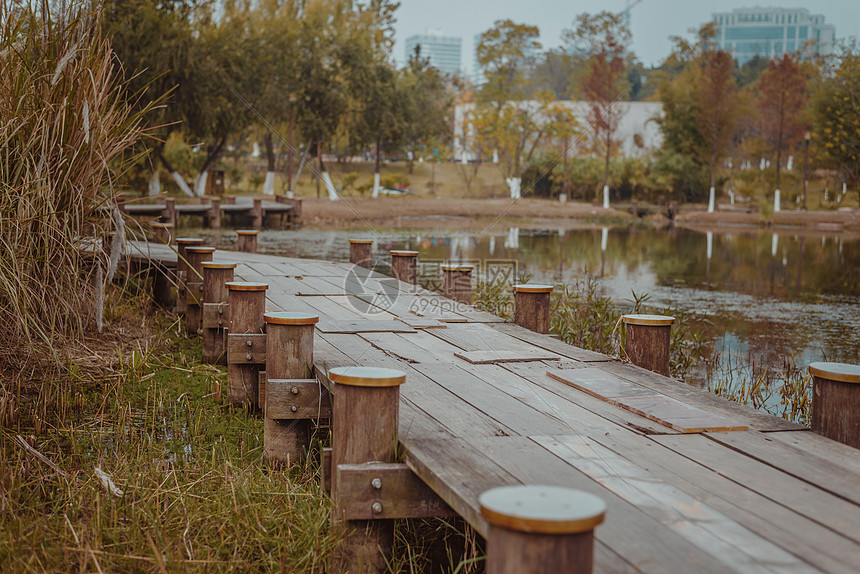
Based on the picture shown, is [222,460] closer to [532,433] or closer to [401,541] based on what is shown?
[401,541]

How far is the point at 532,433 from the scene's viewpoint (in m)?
3.16

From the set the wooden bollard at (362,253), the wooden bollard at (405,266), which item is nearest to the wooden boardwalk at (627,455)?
the wooden bollard at (405,266)

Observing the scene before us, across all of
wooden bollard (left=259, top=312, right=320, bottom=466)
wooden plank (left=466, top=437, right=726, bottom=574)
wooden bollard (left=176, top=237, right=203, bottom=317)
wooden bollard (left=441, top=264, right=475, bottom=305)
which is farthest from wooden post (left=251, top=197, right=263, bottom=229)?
wooden plank (left=466, top=437, right=726, bottom=574)

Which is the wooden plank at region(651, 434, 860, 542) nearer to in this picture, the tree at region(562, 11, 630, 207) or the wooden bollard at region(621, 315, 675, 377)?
the wooden bollard at region(621, 315, 675, 377)

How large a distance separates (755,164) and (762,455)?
48673mm

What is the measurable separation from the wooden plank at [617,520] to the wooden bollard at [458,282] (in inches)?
156

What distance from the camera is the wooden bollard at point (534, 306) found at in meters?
5.61

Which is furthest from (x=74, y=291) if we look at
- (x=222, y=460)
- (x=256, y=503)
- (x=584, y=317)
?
(x=584, y=317)

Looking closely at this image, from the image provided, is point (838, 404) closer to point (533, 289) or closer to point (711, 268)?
point (533, 289)

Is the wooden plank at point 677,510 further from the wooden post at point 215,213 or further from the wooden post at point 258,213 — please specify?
the wooden post at point 258,213

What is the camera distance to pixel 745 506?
246 centimetres

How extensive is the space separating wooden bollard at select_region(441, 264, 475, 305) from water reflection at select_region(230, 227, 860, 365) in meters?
2.89

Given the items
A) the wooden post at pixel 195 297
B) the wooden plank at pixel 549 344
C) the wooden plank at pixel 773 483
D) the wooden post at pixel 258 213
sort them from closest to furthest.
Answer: the wooden plank at pixel 773 483, the wooden plank at pixel 549 344, the wooden post at pixel 195 297, the wooden post at pixel 258 213

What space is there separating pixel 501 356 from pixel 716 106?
33808mm
